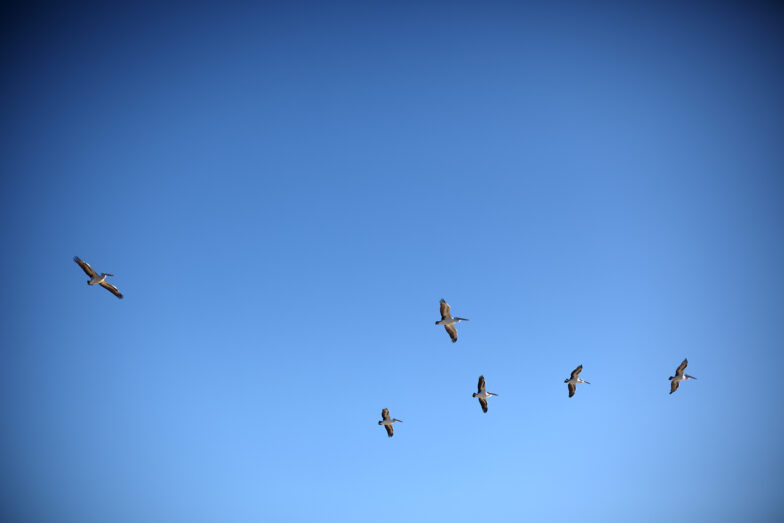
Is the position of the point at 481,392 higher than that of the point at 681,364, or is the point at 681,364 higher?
the point at 681,364

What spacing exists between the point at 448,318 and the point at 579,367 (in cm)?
1117

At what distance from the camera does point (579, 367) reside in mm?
31812

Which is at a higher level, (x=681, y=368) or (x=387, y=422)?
(x=681, y=368)

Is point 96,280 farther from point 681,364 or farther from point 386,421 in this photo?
point 681,364

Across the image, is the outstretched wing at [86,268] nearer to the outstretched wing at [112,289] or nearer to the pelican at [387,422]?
the outstretched wing at [112,289]

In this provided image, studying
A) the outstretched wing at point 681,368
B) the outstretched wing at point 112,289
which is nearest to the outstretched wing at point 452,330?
the outstretched wing at point 681,368

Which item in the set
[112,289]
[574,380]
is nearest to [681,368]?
[574,380]

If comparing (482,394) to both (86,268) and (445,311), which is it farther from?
(86,268)

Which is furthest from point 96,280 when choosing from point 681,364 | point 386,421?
point 681,364

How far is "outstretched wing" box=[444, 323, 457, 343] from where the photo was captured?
29.6 metres

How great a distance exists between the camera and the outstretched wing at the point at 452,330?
29.6 metres

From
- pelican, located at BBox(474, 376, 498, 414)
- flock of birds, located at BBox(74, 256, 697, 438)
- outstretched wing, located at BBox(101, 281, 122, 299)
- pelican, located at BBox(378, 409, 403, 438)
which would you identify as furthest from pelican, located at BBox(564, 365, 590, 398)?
outstretched wing, located at BBox(101, 281, 122, 299)

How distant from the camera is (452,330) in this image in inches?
1174

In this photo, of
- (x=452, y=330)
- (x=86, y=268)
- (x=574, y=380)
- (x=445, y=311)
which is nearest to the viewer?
(x=86, y=268)
